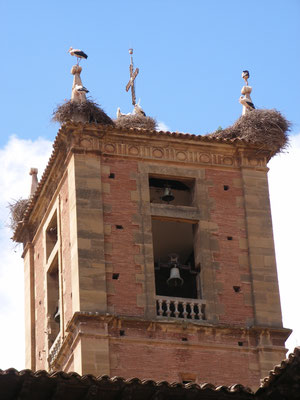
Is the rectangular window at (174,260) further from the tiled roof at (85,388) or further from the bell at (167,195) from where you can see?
the tiled roof at (85,388)

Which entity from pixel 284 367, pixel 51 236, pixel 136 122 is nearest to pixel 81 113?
pixel 136 122

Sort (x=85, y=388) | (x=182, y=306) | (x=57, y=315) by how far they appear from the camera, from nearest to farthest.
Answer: (x=85, y=388), (x=182, y=306), (x=57, y=315)

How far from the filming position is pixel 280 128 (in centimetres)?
2833

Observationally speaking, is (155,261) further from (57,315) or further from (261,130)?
(261,130)

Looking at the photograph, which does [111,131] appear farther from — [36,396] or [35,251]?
[36,396]

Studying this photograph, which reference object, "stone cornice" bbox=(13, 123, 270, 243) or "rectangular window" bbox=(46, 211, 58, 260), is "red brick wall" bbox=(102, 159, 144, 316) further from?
"rectangular window" bbox=(46, 211, 58, 260)

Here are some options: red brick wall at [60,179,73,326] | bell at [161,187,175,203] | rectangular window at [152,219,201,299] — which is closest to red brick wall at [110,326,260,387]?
rectangular window at [152,219,201,299]

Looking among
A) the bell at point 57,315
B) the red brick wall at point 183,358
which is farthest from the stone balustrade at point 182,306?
the bell at point 57,315

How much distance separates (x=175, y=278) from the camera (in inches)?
1048

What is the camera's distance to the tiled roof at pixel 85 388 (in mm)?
17094

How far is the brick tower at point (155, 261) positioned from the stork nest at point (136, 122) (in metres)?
0.68

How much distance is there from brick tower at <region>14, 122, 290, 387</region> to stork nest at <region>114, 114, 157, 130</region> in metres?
0.68

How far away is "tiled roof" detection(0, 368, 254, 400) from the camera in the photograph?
56.1 feet

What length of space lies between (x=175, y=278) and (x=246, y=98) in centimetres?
439
